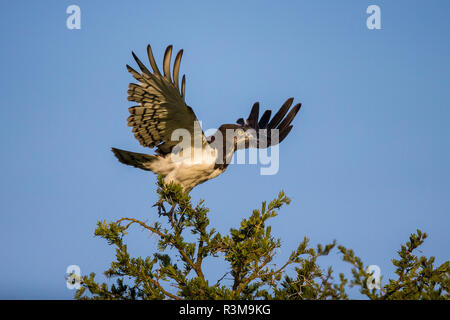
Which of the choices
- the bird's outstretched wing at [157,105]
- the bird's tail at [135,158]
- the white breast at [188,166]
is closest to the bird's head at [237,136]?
the white breast at [188,166]

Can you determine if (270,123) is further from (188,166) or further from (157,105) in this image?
(157,105)

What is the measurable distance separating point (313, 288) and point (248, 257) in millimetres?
856

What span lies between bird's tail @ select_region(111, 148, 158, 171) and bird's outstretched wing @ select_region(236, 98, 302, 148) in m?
2.16

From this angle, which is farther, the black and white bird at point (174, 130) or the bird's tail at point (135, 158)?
the bird's tail at point (135, 158)

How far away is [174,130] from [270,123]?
8.61ft

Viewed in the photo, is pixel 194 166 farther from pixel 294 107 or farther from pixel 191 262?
pixel 294 107

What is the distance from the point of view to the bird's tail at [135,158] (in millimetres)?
7258

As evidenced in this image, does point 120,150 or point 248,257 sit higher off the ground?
point 120,150

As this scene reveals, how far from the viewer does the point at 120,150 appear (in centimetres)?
721

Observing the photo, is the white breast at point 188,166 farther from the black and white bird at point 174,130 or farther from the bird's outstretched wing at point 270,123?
the bird's outstretched wing at point 270,123

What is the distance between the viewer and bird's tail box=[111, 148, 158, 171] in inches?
286

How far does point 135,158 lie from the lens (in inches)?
291
